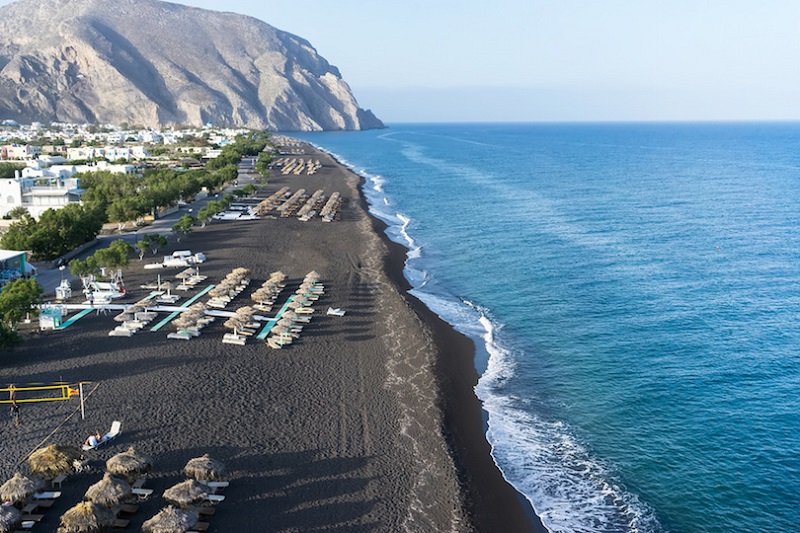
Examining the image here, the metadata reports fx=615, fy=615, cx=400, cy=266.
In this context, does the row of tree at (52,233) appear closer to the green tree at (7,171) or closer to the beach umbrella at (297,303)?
the beach umbrella at (297,303)

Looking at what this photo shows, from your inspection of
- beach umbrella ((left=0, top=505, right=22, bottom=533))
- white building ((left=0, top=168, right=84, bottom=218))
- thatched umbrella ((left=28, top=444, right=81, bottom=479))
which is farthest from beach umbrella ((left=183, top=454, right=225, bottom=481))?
white building ((left=0, top=168, right=84, bottom=218))

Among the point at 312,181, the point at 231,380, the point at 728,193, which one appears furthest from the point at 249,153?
the point at 231,380

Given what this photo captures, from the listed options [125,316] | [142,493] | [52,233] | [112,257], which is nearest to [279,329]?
[125,316]

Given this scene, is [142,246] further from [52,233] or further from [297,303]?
[297,303]

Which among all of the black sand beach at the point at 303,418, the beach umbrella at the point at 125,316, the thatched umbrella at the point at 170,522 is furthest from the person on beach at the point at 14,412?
the thatched umbrella at the point at 170,522

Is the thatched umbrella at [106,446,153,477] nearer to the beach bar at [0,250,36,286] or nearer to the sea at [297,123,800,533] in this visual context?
the sea at [297,123,800,533]
